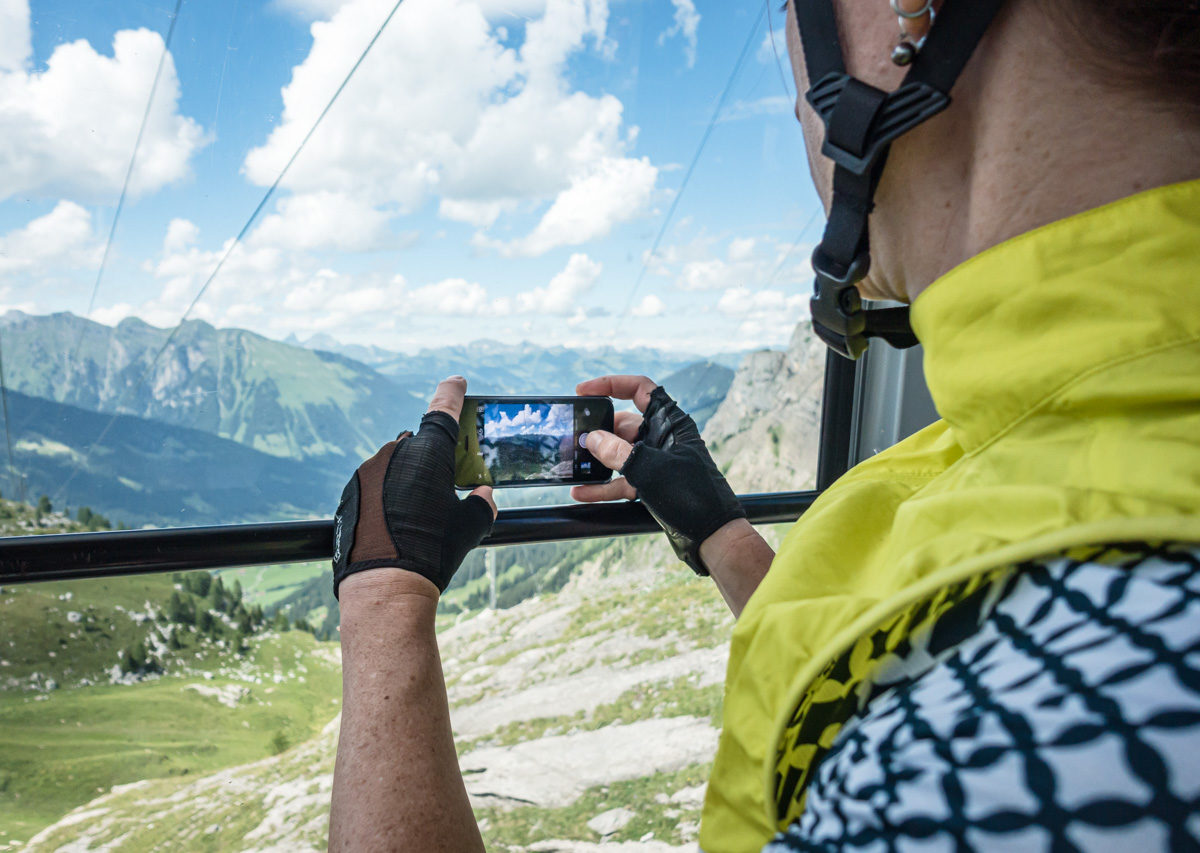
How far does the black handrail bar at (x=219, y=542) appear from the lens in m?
0.86

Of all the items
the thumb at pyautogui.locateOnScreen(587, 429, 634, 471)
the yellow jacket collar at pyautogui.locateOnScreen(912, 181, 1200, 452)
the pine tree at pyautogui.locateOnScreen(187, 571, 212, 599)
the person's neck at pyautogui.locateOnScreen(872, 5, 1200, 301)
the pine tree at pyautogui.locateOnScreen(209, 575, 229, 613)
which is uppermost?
the person's neck at pyautogui.locateOnScreen(872, 5, 1200, 301)

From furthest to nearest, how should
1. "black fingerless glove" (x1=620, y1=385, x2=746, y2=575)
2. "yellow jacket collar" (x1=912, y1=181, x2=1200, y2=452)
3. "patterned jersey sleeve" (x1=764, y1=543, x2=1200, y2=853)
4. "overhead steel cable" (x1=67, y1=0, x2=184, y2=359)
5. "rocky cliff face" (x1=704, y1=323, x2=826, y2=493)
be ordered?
"rocky cliff face" (x1=704, y1=323, x2=826, y2=493)
"overhead steel cable" (x1=67, y1=0, x2=184, y2=359)
"black fingerless glove" (x1=620, y1=385, x2=746, y2=575)
"yellow jacket collar" (x1=912, y1=181, x2=1200, y2=452)
"patterned jersey sleeve" (x1=764, y1=543, x2=1200, y2=853)

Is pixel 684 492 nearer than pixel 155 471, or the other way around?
pixel 684 492

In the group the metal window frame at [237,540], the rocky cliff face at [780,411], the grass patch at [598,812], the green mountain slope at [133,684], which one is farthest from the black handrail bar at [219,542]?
the grass patch at [598,812]

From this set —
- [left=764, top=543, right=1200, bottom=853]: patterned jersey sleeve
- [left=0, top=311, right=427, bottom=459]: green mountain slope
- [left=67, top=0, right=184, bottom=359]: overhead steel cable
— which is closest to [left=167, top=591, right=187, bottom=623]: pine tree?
[left=0, top=311, right=427, bottom=459]: green mountain slope

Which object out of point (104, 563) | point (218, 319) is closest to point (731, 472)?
point (218, 319)

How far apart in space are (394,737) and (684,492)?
0.48m

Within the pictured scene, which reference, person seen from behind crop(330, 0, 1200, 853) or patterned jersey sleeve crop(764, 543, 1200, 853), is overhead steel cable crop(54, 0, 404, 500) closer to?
person seen from behind crop(330, 0, 1200, 853)

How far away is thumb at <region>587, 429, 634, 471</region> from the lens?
1044mm

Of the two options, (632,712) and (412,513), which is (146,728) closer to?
(412,513)

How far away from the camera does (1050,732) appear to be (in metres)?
0.30

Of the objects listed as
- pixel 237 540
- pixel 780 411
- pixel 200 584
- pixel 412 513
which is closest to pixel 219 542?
pixel 237 540

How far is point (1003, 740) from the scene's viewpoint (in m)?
0.31

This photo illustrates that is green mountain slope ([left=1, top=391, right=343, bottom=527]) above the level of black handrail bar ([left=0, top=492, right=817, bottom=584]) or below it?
above
